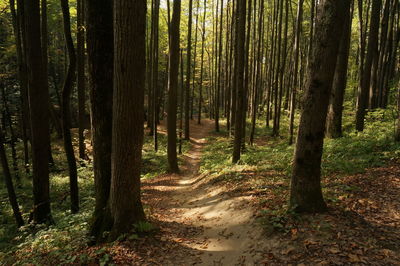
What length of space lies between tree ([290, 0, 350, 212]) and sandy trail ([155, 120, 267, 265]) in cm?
124

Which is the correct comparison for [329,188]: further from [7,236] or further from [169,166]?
[7,236]

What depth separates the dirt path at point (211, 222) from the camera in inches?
191

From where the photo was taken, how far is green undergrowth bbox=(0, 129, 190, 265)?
5.23 metres

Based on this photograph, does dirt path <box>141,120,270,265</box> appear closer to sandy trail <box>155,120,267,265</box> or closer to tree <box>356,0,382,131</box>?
sandy trail <box>155,120,267,265</box>

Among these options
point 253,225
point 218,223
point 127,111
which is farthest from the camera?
point 218,223

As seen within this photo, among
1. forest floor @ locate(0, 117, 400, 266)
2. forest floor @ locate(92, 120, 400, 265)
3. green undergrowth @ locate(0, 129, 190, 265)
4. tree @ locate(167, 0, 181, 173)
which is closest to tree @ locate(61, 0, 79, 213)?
green undergrowth @ locate(0, 129, 190, 265)

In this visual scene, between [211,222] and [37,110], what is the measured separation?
5990 mm

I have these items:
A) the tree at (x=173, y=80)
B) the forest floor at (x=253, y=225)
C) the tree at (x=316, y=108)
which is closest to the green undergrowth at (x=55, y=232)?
the forest floor at (x=253, y=225)

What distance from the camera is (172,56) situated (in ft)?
38.9

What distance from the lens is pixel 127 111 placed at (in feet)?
15.9

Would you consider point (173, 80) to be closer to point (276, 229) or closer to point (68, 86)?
point (68, 86)

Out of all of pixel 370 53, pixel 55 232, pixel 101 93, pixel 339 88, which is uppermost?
pixel 370 53

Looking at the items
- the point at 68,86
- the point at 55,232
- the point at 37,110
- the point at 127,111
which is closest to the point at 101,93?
the point at 127,111

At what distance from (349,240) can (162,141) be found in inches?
712
